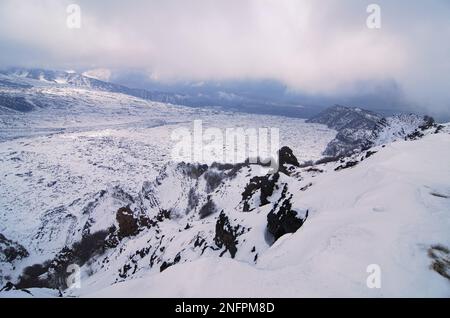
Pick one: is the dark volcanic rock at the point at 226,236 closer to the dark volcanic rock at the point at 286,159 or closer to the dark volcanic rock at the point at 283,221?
the dark volcanic rock at the point at 283,221

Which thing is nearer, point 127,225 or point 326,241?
point 326,241

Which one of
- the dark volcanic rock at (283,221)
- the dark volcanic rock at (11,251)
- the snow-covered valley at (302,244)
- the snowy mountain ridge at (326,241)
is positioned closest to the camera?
the snowy mountain ridge at (326,241)

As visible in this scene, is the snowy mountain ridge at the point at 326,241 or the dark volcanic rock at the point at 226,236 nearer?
the snowy mountain ridge at the point at 326,241

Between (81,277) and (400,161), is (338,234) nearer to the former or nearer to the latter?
(400,161)

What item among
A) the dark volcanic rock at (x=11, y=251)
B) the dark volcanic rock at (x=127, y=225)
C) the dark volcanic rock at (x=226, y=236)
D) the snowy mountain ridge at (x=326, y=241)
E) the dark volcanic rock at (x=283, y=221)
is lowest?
the dark volcanic rock at (x=11, y=251)

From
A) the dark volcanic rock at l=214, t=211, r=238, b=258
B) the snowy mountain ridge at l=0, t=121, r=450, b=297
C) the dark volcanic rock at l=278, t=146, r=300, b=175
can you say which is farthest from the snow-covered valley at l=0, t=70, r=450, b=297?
the dark volcanic rock at l=278, t=146, r=300, b=175

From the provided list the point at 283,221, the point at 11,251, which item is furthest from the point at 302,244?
the point at 11,251

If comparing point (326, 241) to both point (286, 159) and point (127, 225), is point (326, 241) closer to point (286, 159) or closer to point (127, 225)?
point (286, 159)

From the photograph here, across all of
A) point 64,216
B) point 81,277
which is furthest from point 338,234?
point 64,216

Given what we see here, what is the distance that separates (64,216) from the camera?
388 feet

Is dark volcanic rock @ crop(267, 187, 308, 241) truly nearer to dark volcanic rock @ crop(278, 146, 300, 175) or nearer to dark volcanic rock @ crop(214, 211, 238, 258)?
dark volcanic rock @ crop(214, 211, 238, 258)

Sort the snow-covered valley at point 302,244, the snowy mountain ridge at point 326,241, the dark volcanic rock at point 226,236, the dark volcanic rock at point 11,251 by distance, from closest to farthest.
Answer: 1. the snowy mountain ridge at point 326,241
2. the snow-covered valley at point 302,244
3. the dark volcanic rock at point 226,236
4. the dark volcanic rock at point 11,251

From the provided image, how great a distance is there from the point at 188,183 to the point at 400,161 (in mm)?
101580

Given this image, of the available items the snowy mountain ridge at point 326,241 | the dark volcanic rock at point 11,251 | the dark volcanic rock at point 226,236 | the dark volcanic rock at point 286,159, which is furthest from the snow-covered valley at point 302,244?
the dark volcanic rock at point 11,251
